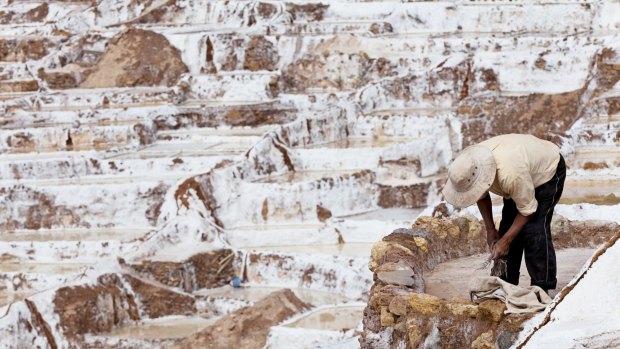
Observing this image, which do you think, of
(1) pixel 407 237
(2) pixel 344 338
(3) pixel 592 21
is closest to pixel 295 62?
(3) pixel 592 21

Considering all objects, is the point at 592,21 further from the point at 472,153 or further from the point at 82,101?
the point at 472,153

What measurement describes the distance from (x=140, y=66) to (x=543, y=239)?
17602 mm

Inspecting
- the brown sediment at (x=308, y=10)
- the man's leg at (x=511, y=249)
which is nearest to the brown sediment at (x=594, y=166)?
the man's leg at (x=511, y=249)

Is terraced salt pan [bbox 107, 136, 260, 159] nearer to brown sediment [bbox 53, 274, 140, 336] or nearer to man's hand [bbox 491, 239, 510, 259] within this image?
brown sediment [bbox 53, 274, 140, 336]

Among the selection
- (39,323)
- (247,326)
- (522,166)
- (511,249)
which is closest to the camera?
(522,166)

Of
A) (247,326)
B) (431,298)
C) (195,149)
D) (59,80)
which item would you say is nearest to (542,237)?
(431,298)

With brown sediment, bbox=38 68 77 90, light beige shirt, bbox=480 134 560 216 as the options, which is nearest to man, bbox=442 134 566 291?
light beige shirt, bbox=480 134 560 216

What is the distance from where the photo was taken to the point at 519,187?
198 inches

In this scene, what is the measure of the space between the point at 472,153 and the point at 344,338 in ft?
18.5

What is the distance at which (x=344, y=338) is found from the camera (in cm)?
1045

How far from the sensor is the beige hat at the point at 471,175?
5020 millimetres

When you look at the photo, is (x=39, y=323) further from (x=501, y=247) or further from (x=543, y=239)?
(x=543, y=239)

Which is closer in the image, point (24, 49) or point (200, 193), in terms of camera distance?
point (200, 193)

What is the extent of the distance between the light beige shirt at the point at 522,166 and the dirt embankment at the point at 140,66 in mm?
17060
